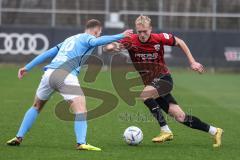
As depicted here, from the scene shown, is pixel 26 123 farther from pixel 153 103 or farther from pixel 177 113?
pixel 177 113

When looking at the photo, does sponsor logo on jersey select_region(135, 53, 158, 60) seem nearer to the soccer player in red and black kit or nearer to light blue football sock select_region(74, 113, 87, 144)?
the soccer player in red and black kit

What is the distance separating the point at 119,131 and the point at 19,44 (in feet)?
56.9

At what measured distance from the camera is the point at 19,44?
27734 mm

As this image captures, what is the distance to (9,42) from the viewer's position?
27766 millimetres

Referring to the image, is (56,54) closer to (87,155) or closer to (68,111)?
(87,155)

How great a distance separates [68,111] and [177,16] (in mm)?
18558

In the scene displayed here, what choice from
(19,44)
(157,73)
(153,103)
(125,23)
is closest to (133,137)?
(153,103)

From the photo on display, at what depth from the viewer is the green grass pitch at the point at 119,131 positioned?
8664mm

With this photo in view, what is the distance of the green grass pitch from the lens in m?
8.66

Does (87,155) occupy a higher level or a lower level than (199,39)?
higher

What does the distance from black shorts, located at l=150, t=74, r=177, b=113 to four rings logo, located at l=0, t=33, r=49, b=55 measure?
1827 centimetres

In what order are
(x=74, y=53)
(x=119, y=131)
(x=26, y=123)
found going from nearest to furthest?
(x=74, y=53) < (x=26, y=123) < (x=119, y=131)

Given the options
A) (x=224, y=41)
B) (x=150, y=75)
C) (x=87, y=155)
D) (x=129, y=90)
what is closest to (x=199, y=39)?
(x=224, y=41)

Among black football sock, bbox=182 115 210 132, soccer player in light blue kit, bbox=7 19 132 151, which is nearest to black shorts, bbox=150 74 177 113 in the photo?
black football sock, bbox=182 115 210 132
